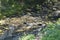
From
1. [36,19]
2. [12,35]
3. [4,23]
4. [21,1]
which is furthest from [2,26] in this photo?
[21,1]

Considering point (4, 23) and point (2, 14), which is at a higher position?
point (2, 14)

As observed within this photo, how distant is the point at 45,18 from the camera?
1325 centimetres

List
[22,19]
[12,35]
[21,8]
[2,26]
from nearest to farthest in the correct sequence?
[12,35] → [2,26] → [22,19] → [21,8]

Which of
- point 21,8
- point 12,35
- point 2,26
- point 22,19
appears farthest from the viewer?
point 21,8

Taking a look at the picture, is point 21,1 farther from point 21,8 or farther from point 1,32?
point 1,32

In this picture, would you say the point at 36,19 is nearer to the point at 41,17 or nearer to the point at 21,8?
the point at 41,17

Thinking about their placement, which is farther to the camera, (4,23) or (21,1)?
(21,1)

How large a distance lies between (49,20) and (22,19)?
5.25ft

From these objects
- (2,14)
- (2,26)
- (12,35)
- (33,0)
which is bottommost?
(12,35)

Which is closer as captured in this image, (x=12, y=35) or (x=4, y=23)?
(x=12, y=35)

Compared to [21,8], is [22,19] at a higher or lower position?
lower

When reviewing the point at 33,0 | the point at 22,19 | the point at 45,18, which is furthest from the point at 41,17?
the point at 33,0

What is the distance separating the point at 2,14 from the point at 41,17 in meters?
2.41

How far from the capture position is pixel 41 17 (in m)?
13.4
